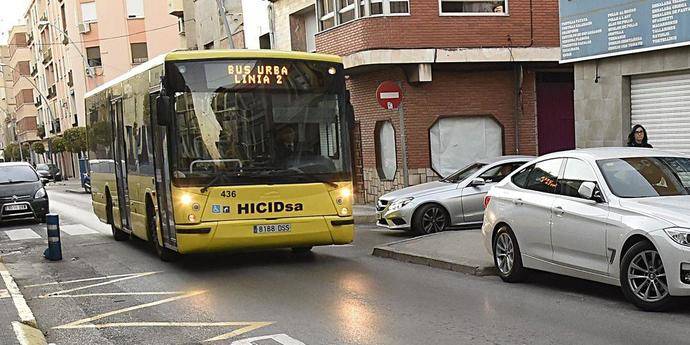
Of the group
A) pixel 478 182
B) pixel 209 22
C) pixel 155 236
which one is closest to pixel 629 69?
pixel 478 182

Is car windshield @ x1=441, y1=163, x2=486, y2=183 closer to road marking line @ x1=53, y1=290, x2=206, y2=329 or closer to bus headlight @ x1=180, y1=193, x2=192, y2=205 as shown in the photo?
bus headlight @ x1=180, y1=193, x2=192, y2=205

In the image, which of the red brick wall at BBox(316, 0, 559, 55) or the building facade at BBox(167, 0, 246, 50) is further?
the building facade at BBox(167, 0, 246, 50)

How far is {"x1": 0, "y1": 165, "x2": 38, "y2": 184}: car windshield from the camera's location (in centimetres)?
2023

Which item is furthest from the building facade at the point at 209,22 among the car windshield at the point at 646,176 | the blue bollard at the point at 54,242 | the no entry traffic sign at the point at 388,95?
the car windshield at the point at 646,176

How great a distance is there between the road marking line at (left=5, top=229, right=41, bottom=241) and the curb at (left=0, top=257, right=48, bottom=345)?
7.36 m

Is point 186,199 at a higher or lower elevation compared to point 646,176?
lower

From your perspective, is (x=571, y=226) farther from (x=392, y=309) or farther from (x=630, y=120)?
(x=630, y=120)

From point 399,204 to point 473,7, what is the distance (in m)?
7.61

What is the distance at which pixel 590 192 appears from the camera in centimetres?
761

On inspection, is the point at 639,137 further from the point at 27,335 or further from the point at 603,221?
the point at 27,335

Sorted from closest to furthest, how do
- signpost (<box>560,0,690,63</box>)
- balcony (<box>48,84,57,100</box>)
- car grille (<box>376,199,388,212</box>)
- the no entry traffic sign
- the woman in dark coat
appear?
the woman in dark coat, signpost (<box>560,0,690,63</box>), car grille (<box>376,199,388,212</box>), the no entry traffic sign, balcony (<box>48,84,57,100</box>)

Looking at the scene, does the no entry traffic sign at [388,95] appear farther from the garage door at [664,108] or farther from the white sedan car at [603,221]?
the white sedan car at [603,221]

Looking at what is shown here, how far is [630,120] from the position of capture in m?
14.0

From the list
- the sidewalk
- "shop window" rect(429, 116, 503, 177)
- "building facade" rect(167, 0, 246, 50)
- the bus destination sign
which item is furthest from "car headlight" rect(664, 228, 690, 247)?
"building facade" rect(167, 0, 246, 50)
